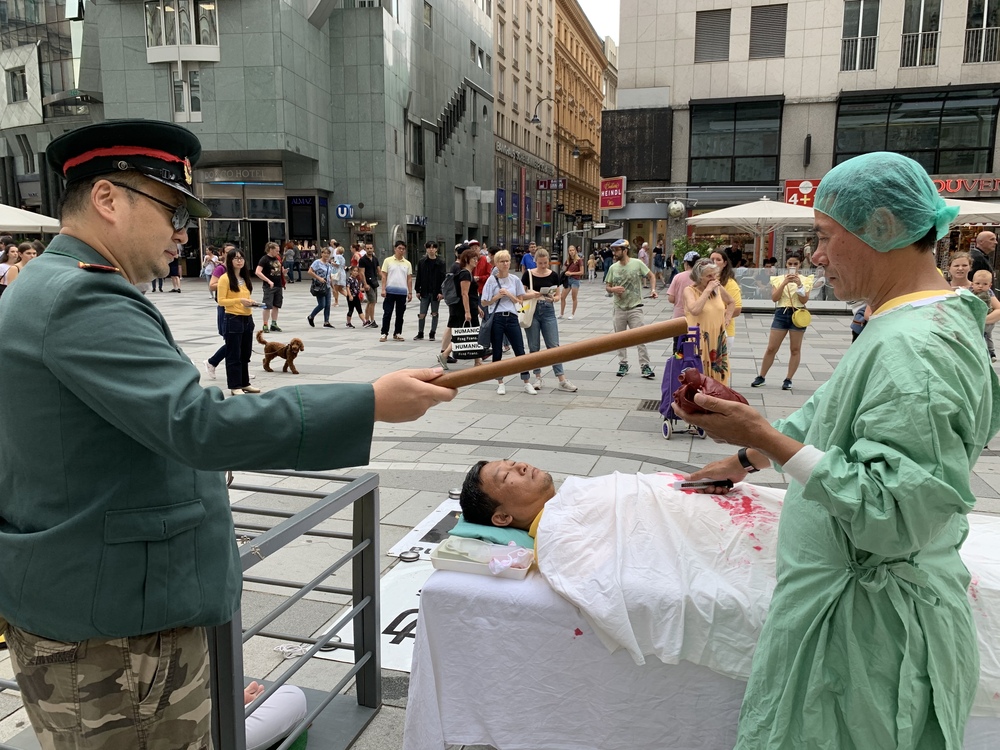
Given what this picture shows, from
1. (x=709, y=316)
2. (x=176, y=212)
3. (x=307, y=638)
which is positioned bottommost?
(x=307, y=638)

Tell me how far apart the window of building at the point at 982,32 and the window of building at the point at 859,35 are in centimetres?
294

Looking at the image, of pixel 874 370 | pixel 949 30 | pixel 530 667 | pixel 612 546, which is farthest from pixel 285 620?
pixel 949 30

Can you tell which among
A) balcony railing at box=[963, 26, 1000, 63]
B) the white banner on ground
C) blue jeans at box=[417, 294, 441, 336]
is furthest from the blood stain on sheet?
balcony railing at box=[963, 26, 1000, 63]

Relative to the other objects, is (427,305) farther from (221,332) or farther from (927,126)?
(927,126)

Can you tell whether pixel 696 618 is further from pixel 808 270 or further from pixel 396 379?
pixel 808 270

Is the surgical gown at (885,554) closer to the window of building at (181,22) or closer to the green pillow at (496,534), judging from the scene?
the green pillow at (496,534)

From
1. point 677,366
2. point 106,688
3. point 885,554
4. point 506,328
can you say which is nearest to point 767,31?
point 506,328

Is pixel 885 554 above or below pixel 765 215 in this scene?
below

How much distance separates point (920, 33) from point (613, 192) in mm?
11577

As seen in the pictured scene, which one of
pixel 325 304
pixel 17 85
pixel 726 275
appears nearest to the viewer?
pixel 726 275

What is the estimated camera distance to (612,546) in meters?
2.65

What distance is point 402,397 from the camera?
4.83 feet

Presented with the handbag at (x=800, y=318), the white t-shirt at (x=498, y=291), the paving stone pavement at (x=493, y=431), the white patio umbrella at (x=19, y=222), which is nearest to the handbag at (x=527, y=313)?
the white t-shirt at (x=498, y=291)

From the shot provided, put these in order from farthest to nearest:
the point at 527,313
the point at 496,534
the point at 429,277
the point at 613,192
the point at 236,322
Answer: the point at 613,192, the point at 429,277, the point at 527,313, the point at 236,322, the point at 496,534
